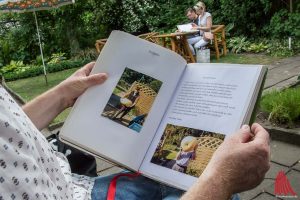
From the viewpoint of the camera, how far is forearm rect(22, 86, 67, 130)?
1.36 meters

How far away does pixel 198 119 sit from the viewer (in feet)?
3.80

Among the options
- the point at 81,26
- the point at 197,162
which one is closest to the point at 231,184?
the point at 197,162

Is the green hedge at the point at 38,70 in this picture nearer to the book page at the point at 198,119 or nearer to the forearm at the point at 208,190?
the book page at the point at 198,119

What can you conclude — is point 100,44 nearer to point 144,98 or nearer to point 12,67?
point 12,67

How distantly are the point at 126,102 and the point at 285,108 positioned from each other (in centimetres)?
222

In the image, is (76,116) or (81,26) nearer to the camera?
(76,116)

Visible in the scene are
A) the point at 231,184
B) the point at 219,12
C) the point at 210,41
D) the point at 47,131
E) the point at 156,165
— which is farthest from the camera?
the point at 219,12

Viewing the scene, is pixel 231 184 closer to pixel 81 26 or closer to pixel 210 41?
pixel 210 41

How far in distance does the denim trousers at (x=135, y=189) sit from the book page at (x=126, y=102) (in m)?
0.10

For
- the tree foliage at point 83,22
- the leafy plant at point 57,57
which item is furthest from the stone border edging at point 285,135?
the leafy plant at point 57,57

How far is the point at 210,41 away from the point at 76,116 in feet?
21.3

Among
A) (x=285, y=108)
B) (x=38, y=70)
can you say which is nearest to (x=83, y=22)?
(x=38, y=70)

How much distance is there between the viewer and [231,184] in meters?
0.96

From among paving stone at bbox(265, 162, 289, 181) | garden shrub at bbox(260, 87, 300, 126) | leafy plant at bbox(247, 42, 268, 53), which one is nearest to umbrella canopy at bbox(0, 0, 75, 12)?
leafy plant at bbox(247, 42, 268, 53)
